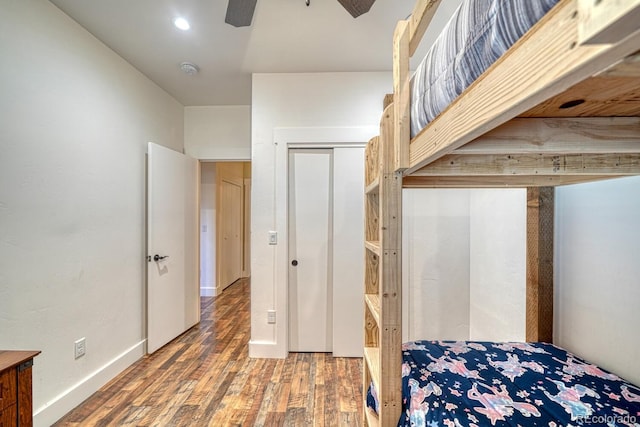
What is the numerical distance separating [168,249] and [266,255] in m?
1.04

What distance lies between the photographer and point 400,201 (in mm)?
1082

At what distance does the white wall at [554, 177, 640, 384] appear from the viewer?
121 cm

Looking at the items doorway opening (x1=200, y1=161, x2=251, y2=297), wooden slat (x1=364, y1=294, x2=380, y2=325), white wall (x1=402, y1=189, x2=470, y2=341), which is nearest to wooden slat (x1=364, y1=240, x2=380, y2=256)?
wooden slat (x1=364, y1=294, x2=380, y2=325)

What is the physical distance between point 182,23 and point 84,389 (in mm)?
2619

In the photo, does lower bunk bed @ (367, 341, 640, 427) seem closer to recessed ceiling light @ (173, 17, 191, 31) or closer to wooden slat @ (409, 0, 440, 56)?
wooden slat @ (409, 0, 440, 56)

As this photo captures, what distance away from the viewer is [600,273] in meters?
1.34

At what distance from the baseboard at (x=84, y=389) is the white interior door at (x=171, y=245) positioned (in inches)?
6.4

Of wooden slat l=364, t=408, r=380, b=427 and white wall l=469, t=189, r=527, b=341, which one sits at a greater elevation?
white wall l=469, t=189, r=527, b=341

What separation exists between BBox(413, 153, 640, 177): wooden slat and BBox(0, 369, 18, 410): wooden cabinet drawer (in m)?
1.76

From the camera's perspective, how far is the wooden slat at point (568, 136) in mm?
710

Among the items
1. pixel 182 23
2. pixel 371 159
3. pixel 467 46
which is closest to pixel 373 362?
pixel 371 159

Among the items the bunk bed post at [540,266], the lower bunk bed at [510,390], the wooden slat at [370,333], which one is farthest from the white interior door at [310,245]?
the bunk bed post at [540,266]

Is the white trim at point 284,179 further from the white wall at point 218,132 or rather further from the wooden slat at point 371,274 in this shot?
the wooden slat at point 371,274

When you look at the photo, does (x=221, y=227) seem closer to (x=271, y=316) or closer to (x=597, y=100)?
(x=271, y=316)
